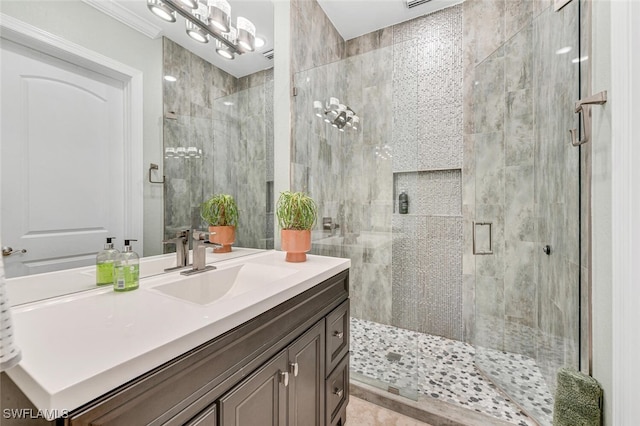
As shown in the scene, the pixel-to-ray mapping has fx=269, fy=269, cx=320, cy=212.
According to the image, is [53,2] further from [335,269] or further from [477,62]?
[477,62]

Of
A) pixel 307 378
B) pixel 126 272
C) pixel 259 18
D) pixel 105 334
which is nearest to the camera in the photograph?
pixel 105 334

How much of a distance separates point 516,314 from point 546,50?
→ 68.8 inches

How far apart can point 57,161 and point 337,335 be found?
129 centimetres

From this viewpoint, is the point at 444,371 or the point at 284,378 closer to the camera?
the point at 284,378

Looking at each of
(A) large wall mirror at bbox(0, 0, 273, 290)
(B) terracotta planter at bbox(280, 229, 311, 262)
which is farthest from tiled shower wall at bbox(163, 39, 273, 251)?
(B) terracotta planter at bbox(280, 229, 311, 262)

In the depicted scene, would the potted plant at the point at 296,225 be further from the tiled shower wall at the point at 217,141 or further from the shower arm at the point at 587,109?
the shower arm at the point at 587,109

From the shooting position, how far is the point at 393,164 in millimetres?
2080

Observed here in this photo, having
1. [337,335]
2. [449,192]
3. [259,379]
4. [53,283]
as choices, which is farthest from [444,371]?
[53,283]

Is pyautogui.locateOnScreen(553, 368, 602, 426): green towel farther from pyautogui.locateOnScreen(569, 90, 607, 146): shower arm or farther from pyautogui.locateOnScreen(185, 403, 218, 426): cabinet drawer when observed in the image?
pyautogui.locateOnScreen(185, 403, 218, 426): cabinet drawer

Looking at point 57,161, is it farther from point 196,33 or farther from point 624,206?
point 624,206

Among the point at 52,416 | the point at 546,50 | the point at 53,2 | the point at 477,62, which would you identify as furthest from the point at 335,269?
the point at 477,62

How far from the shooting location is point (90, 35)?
2.96 ft

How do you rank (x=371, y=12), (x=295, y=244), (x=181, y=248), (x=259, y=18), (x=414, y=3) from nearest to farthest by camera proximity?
(x=181, y=248)
(x=295, y=244)
(x=259, y=18)
(x=414, y=3)
(x=371, y=12)

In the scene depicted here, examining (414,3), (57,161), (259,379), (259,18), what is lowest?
(259,379)
